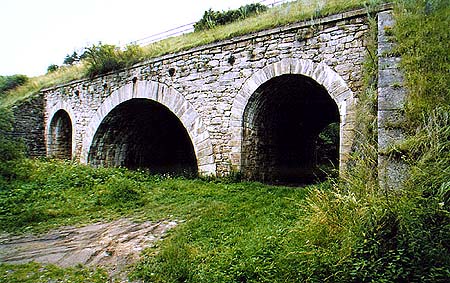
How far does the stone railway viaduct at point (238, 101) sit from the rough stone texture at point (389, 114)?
135 cm

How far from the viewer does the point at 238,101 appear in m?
7.85

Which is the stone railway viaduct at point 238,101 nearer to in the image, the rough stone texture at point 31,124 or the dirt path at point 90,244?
the rough stone texture at point 31,124

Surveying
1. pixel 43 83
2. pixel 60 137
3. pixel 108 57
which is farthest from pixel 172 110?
pixel 43 83

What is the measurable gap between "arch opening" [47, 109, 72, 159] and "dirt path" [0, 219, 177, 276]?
35.4 ft

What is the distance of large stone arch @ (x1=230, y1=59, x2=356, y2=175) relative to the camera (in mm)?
6379

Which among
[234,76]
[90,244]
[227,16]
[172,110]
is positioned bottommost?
[90,244]

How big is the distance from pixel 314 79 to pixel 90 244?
4.93m

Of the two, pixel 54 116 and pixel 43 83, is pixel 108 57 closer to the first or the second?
pixel 54 116

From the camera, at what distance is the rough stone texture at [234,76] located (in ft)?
21.2

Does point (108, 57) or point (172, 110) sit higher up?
point (108, 57)

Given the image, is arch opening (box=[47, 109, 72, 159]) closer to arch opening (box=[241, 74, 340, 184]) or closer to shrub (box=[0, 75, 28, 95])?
shrub (box=[0, 75, 28, 95])

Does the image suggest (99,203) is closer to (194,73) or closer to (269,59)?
(194,73)

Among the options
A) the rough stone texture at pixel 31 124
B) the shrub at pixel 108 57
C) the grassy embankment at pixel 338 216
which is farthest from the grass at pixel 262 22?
the rough stone texture at pixel 31 124

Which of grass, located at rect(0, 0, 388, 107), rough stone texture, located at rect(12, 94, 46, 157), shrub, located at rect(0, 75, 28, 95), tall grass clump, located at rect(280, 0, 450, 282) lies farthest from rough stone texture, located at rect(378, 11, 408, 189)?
shrub, located at rect(0, 75, 28, 95)
